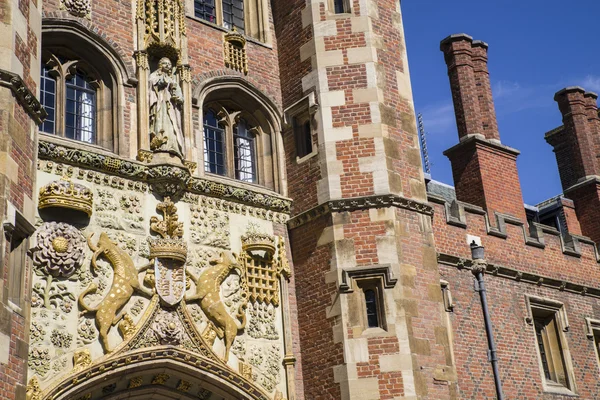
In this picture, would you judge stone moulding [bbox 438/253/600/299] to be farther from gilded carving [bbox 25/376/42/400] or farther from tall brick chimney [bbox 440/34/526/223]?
gilded carving [bbox 25/376/42/400]

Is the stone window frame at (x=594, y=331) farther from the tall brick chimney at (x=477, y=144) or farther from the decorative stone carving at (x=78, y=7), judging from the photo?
the decorative stone carving at (x=78, y=7)

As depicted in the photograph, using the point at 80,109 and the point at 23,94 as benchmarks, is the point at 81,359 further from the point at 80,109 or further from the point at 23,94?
the point at 80,109

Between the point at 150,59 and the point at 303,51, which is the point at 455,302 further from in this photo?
the point at 150,59

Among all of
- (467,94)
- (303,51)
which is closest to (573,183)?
(467,94)

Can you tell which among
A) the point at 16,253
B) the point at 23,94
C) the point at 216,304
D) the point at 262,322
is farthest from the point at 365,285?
the point at 23,94

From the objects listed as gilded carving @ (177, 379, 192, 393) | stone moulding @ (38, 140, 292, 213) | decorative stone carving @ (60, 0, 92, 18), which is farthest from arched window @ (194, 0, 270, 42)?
gilded carving @ (177, 379, 192, 393)

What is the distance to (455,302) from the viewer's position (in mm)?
17453

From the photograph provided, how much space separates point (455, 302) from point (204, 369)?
5.93 metres

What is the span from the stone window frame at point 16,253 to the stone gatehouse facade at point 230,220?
37 millimetres

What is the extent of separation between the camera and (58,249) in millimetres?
12609

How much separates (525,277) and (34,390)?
36.9ft

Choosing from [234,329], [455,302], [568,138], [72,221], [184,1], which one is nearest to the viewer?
[72,221]

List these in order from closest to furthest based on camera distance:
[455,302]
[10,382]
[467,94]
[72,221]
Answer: [10,382] → [72,221] → [455,302] → [467,94]

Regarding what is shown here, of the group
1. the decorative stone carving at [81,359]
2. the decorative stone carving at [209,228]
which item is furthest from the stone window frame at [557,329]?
the decorative stone carving at [81,359]
